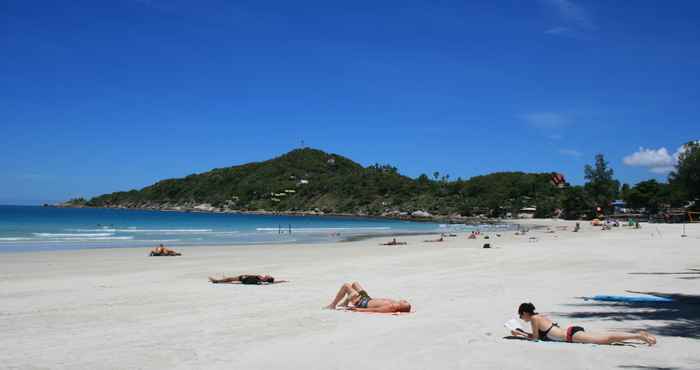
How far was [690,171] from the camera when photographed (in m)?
76.2

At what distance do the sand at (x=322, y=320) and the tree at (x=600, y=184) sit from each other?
89.4 m

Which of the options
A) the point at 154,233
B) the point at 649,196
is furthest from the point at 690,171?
the point at 154,233

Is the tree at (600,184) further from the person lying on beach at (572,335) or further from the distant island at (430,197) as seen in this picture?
the person lying on beach at (572,335)

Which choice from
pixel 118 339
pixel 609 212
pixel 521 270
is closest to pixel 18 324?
pixel 118 339

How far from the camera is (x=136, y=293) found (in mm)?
13312

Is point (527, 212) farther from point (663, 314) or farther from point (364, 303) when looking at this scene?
point (364, 303)

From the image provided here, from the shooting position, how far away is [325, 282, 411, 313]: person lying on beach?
10.2 m

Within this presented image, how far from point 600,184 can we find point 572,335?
104 metres

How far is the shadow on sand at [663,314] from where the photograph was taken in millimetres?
8328

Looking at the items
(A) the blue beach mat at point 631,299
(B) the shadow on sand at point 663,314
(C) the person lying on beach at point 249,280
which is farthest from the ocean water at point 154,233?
(B) the shadow on sand at point 663,314

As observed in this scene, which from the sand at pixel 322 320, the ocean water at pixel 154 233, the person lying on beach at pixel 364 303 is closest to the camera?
the sand at pixel 322 320

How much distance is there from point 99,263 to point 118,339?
16034 mm

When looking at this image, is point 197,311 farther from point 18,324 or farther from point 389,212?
point 389,212

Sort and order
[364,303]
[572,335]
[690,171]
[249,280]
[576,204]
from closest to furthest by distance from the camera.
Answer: [572,335]
[364,303]
[249,280]
[690,171]
[576,204]
